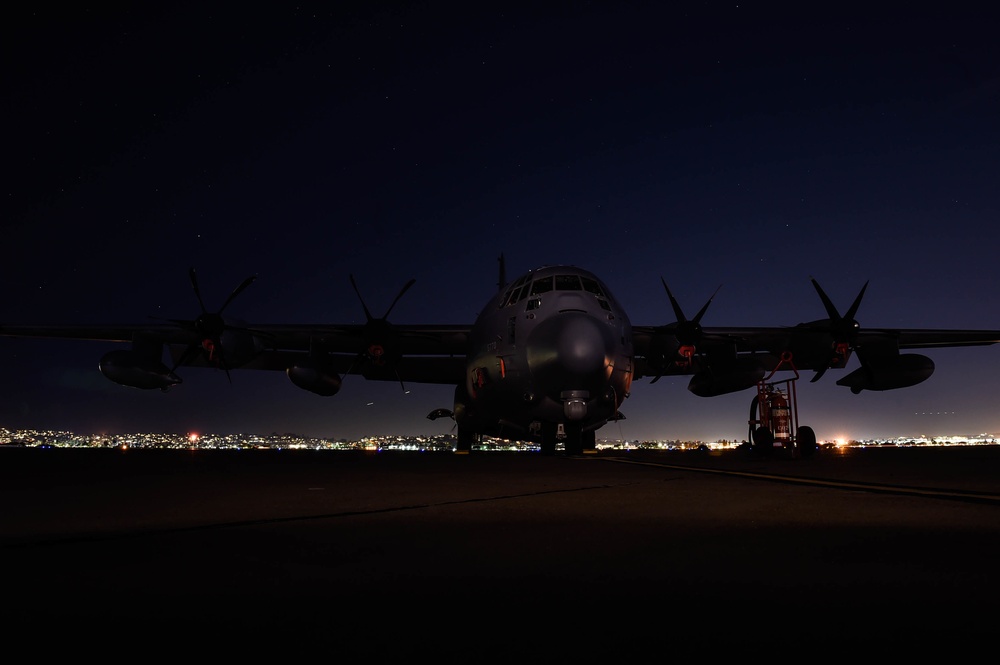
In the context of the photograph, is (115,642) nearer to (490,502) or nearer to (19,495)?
(490,502)

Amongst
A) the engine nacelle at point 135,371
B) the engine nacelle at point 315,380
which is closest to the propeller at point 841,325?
the engine nacelle at point 315,380

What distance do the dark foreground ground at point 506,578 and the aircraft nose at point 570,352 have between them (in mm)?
9599

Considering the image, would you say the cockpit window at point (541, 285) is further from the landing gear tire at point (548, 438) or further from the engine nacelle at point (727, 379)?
the engine nacelle at point (727, 379)

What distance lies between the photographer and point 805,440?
19328 mm

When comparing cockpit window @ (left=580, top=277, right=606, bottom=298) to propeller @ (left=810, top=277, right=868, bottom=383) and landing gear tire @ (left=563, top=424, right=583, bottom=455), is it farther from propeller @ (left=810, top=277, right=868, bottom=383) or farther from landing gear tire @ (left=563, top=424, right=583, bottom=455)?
propeller @ (left=810, top=277, right=868, bottom=383)

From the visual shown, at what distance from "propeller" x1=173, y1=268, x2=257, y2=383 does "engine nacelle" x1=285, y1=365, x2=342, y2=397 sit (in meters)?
2.50

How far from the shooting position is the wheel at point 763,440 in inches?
794

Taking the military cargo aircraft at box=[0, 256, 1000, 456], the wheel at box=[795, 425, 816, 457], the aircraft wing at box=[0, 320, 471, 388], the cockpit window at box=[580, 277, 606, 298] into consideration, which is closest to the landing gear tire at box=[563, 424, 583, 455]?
the military cargo aircraft at box=[0, 256, 1000, 456]

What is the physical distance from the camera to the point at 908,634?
9.02 feet

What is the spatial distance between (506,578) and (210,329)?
21.0 m

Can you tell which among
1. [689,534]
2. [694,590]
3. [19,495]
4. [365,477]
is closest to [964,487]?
[689,534]

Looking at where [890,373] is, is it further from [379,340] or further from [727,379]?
[379,340]

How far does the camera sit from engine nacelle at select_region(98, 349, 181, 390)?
76.4 feet

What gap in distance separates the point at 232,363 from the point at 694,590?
2265cm
